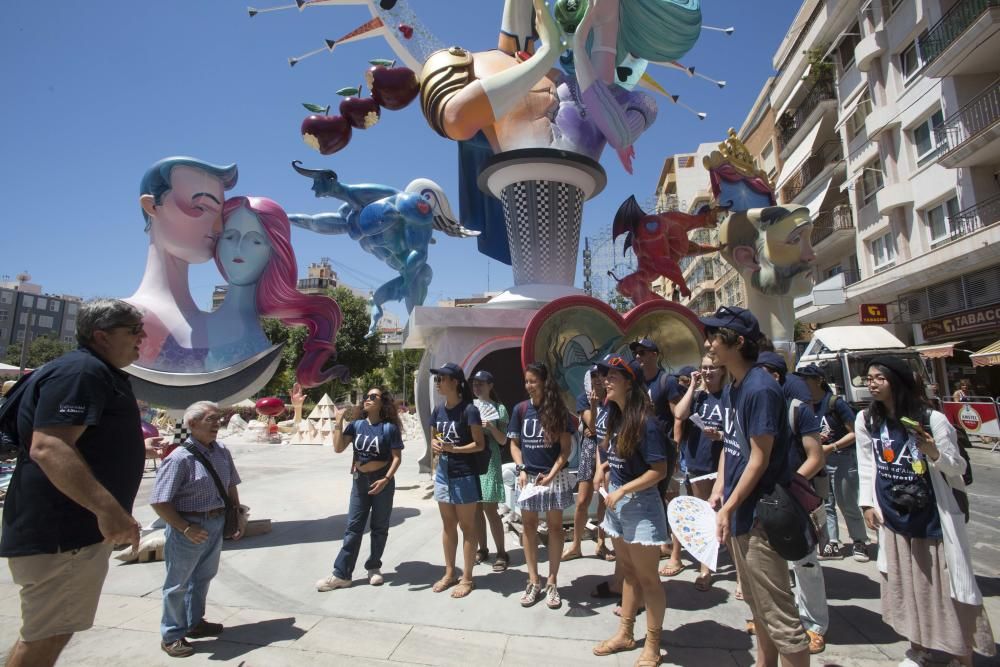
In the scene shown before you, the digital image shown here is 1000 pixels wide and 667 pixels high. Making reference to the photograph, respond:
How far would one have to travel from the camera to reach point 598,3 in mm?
7965

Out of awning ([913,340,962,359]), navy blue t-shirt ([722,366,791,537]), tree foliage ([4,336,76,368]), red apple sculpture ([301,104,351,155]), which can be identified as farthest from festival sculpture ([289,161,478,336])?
tree foliage ([4,336,76,368])

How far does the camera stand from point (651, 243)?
9328 mm

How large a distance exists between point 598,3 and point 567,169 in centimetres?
244

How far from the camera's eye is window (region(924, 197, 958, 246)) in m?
15.1

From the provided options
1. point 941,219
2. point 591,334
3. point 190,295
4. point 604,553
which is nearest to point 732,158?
point 591,334

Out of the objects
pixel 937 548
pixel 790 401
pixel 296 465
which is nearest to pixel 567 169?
pixel 790 401

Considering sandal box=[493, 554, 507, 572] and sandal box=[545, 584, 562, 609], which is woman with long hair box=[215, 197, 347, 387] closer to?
sandal box=[493, 554, 507, 572]

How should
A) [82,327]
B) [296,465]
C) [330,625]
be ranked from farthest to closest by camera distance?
1. [296,465]
2. [330,625]
3. [82,327]

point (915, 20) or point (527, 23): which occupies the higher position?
point (915, 20)

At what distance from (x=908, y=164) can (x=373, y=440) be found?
1947cm

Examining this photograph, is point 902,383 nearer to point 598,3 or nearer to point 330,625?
point 330,625

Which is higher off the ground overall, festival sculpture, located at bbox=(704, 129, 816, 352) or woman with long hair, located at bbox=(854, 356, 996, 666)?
festival sculpture, located at bbox=(704, 129, 816, 352)

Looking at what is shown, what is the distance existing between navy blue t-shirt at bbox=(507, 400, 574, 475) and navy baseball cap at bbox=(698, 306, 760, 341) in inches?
63.9

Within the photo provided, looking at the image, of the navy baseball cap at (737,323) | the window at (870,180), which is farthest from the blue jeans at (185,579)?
the window at (870,180)
